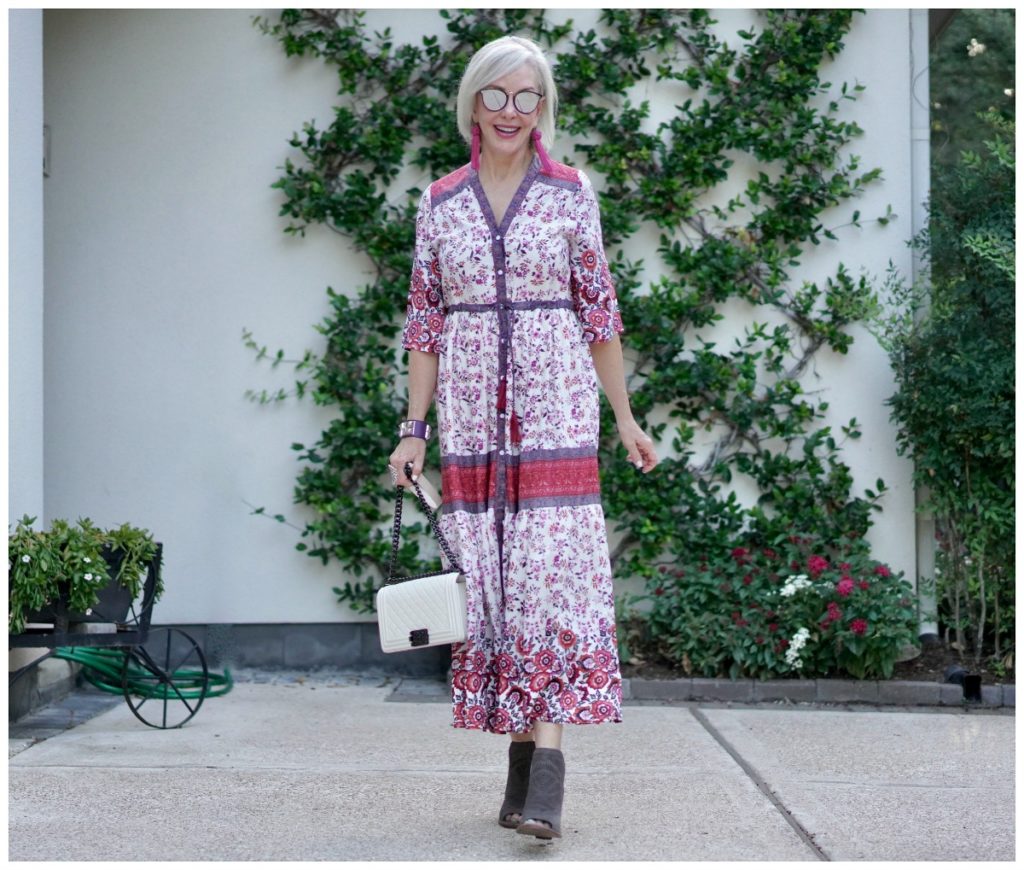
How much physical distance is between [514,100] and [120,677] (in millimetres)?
2303

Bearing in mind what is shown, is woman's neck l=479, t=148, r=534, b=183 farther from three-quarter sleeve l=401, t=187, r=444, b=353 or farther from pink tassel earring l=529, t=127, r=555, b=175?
three-quarter sleeve l=401, t=187, r=444, b=353

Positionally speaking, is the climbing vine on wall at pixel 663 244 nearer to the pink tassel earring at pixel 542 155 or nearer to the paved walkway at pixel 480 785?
the paved walkway at pixel 480 785

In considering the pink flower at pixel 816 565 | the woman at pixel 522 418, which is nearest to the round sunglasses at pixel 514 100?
the woman at pixel 522 418

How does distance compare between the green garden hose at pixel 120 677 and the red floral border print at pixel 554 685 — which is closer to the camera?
the red floral border print at pixel 554 685

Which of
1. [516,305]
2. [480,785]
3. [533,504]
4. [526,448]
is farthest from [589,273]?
[480,785]

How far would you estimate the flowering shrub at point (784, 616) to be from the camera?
414 centimetres

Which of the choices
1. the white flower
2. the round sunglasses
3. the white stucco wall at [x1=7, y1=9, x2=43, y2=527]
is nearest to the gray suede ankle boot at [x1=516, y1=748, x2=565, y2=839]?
the round sunglasses

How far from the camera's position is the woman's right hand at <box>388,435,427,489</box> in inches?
103

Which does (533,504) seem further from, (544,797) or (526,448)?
(544,797)

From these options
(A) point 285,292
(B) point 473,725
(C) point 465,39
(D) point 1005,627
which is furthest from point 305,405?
(D) point 1005,627

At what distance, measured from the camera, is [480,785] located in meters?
2.96

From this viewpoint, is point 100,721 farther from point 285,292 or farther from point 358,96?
point 358,96

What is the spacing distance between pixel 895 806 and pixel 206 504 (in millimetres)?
2774

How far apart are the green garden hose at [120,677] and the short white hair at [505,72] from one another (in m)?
1.96
